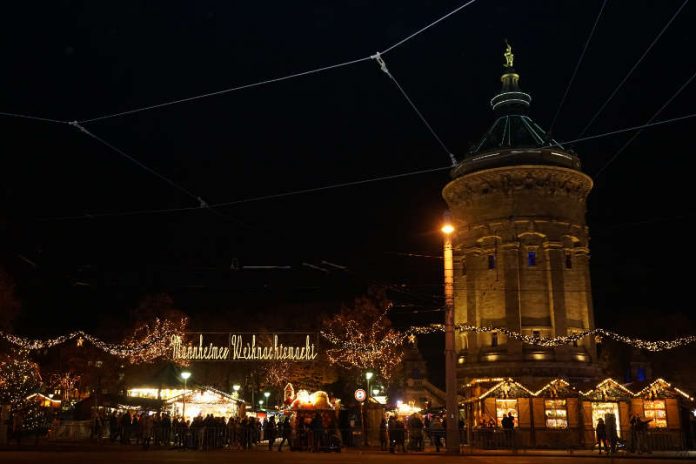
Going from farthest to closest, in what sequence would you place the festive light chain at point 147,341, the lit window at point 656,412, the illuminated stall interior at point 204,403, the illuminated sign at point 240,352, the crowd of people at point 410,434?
the festive light chain at point 147,341, the illuminated stall interior at point 204,403, the illuminated sign at point 240,352, the lit window at point 656,412, the crowd of people at point 410,434

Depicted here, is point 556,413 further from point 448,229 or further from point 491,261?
point 448,229

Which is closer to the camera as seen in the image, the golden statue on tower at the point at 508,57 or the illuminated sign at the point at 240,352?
the illuminated sign at the point at 240,352

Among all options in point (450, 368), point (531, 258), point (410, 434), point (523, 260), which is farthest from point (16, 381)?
point (531, 258)

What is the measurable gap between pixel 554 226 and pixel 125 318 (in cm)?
4034

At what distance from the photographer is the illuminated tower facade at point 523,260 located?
43.6m


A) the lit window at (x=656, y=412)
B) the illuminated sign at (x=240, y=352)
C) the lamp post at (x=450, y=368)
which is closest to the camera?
the lamp post at (x=450, y=368)

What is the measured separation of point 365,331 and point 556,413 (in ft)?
78.3

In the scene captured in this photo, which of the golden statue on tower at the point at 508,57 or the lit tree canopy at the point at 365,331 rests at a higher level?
the golden statue on tower at the point at 508,57

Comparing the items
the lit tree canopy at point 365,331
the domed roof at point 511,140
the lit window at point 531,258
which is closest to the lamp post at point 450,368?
the domed roof at point 511,140

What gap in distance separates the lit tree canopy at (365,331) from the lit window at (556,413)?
1909 cm

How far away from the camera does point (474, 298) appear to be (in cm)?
4622

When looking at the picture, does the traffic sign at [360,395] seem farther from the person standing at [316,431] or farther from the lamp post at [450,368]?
the lamp post at [450,368]

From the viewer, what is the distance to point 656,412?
35.5 m

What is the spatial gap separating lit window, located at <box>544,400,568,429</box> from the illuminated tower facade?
20.9 feet
